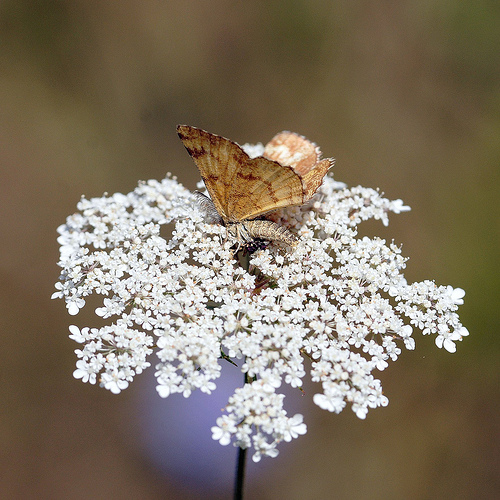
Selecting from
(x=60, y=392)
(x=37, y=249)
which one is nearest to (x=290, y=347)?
(x=60, y=392)

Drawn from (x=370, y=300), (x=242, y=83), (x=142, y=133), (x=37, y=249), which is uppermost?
(x=242, y=83)

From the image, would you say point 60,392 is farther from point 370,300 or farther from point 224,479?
point 370,300

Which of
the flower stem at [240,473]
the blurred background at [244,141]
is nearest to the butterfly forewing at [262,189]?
the flower stem at [240,473]

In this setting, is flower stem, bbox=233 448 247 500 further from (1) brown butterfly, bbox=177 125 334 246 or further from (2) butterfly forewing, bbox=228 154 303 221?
(2) butterfly forewing, bbox=228 154 303 221

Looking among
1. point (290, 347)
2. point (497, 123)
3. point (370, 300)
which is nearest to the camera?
point (290, 347)

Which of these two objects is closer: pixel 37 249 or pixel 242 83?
pixel 37 249

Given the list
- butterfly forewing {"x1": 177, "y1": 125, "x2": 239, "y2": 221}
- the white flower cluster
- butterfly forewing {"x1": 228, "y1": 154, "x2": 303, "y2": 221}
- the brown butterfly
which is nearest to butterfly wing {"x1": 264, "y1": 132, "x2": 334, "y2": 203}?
the brown butterfly
